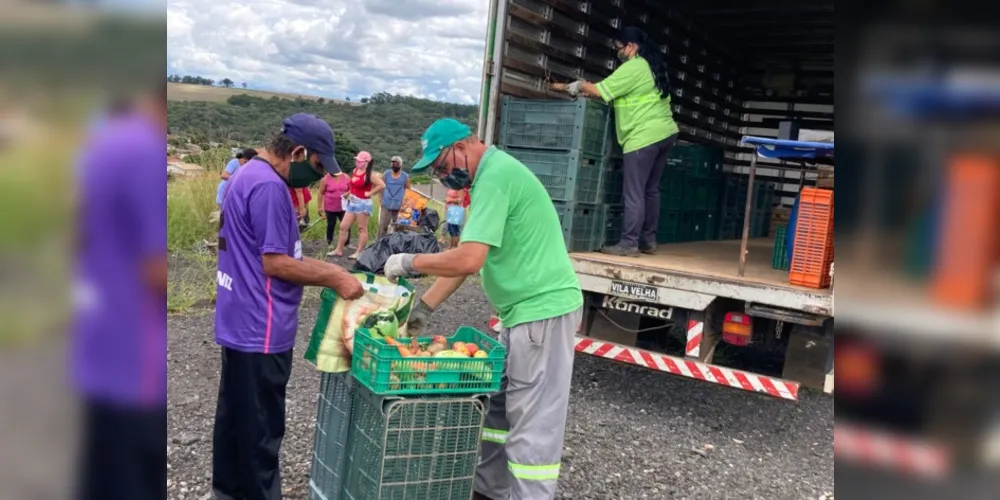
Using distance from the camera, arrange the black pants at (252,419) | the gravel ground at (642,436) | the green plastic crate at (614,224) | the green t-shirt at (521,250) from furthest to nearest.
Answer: the green plastic crate at (614,224) < the gravel ground at (642,436) < the green t-shirt at (521,250) < the black pants at (252,419)

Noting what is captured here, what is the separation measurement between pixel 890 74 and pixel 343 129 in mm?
30687

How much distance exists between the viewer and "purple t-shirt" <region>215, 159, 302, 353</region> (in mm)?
2809

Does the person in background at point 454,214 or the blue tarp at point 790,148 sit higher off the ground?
the blue tarp at point 790,148

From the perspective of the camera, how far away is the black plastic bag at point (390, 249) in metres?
3.21

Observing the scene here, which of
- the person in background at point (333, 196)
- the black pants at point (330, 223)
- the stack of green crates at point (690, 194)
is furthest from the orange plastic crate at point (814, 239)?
the black pants at point (330, 223)

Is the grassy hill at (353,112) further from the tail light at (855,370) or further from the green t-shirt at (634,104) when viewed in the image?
the tail light at (855,370)

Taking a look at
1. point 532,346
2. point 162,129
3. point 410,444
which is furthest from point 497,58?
point 162,129

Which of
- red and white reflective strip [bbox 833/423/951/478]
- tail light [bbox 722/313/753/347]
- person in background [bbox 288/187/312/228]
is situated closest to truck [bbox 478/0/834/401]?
tail light [bbox 722/313/753/347]

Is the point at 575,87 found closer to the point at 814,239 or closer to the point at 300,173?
the point at 814,239

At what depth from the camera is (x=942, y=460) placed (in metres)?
0.60

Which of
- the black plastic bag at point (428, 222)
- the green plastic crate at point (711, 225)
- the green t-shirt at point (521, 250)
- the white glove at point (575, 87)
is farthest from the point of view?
the black plastic bag at point (428, 222)

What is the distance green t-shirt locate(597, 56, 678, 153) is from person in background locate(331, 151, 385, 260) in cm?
593

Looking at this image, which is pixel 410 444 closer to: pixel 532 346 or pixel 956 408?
pixel 532 346

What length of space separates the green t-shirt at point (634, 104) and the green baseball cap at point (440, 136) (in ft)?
8.80
